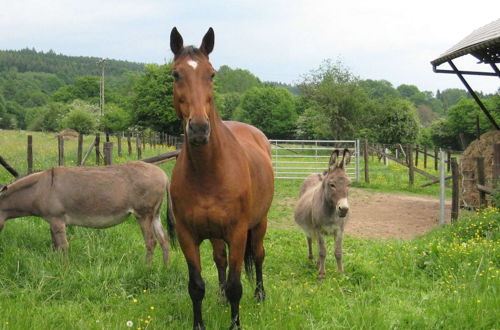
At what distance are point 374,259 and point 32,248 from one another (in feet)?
15.6

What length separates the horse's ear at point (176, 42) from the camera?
126 inches

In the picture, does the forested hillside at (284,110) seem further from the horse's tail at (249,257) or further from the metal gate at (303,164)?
the horse's tail at (249,257)

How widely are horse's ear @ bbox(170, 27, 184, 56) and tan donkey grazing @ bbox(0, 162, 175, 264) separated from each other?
3113mm

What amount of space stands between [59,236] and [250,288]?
2.55 meters

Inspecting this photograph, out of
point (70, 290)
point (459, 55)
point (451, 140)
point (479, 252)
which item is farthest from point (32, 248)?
point (451, 140)

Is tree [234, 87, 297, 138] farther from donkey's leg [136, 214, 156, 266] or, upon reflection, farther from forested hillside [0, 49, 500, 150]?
donkey's leg [136, 214, 156, 266]

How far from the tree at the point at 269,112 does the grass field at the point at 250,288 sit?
6759 cm

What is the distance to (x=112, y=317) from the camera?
360 centimetres

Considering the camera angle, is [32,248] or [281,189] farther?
[281,189]

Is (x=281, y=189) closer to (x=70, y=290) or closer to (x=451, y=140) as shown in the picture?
(x=70, y=290)

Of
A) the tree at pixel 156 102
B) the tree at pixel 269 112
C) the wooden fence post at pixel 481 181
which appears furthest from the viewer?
the tree at pixel 269 112

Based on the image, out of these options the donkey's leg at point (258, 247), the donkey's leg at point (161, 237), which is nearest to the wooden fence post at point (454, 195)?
the donkey's leg at point (258, 247)

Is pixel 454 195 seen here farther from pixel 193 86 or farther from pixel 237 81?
pixel 237 81

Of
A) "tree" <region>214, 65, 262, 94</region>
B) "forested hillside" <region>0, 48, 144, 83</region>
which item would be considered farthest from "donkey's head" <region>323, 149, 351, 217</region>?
"forested hillside" <region>0, 48, 144, 83</region>
